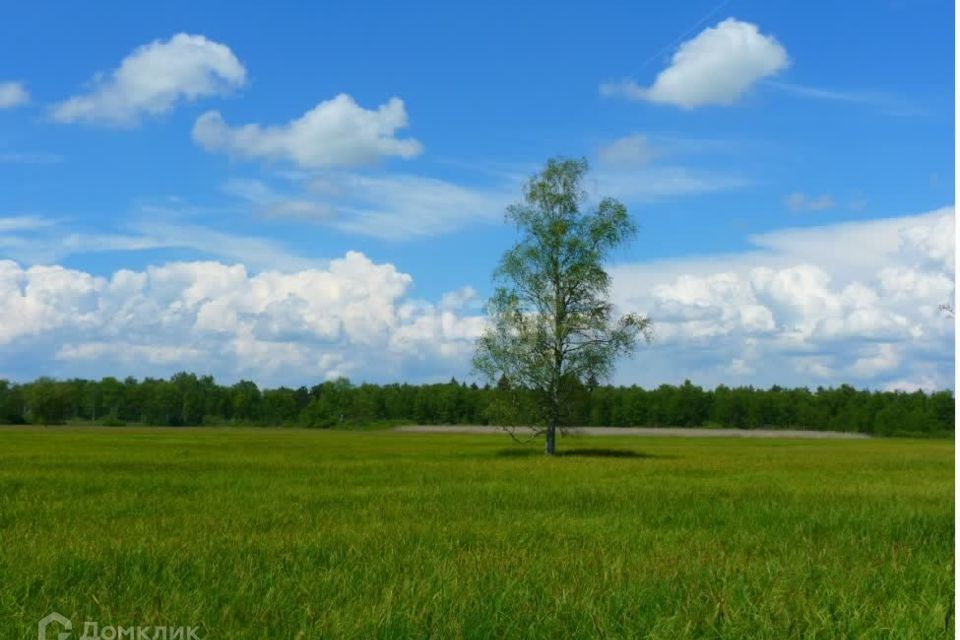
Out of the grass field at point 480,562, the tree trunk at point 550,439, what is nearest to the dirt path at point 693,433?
the tree trunk at point 550,439

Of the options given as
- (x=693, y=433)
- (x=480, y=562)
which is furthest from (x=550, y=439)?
(x=693, y=433)

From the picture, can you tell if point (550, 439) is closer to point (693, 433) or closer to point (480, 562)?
point (480, 562)

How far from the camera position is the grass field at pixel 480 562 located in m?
7.16

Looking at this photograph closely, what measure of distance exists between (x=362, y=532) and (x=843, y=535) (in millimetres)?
7113

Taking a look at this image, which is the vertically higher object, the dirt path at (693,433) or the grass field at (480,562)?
the grass field at (480,562)

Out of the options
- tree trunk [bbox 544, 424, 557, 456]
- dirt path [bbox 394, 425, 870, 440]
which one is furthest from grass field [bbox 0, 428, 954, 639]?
dirt path [bbox 394, 425, 870, 440]

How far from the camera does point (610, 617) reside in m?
7.29

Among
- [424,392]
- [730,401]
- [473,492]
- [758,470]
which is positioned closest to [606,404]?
[730,401]

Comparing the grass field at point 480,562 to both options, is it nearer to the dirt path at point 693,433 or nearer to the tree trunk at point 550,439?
the tree trunk at point 550,439

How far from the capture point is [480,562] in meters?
9.79

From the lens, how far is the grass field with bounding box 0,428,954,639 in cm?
716

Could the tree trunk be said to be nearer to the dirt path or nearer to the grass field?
the grass field

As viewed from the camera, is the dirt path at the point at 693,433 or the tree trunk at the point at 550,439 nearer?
the tree trunk at the point at 550,439

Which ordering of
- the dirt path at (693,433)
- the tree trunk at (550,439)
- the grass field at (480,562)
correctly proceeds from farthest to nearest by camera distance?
1. the dirt path at (693,433)
2. the tree trunk at (550,439)
3. the grass field at (480,562)
